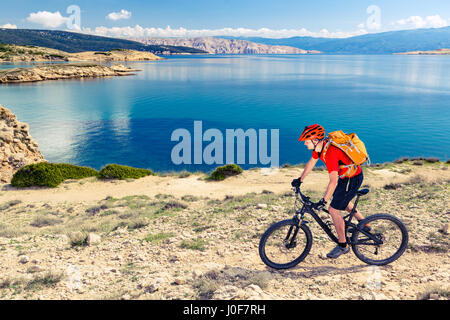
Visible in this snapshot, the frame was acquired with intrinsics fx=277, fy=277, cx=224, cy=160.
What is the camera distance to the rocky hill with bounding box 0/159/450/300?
17.0 ft

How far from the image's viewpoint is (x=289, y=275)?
5609 mm

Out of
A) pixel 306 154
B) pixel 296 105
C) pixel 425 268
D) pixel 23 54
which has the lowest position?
pixel 306 154

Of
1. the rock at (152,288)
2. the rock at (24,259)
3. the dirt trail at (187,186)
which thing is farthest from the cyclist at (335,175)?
the dirt trail at (187,186)

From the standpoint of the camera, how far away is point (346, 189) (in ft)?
17.2

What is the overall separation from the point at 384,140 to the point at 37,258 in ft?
134

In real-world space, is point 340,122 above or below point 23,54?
below

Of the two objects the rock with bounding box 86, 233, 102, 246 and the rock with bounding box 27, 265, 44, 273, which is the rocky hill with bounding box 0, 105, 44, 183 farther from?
the rock with bounding box 27, 265, 44, 273

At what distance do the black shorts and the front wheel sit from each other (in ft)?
2.93

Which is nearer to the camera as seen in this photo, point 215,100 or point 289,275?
point 289,275

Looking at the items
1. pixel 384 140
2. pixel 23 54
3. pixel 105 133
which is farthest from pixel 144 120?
pixel 23 54

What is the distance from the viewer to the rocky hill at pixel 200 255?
5.18m

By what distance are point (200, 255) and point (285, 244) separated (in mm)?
2233

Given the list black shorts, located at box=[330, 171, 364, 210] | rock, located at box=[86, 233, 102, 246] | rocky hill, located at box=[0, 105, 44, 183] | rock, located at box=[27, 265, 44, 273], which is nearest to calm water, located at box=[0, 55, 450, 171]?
rocky hill, located at box=[0, 105, 44, 183]

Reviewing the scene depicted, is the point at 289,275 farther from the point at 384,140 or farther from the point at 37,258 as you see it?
the point at 384,140
